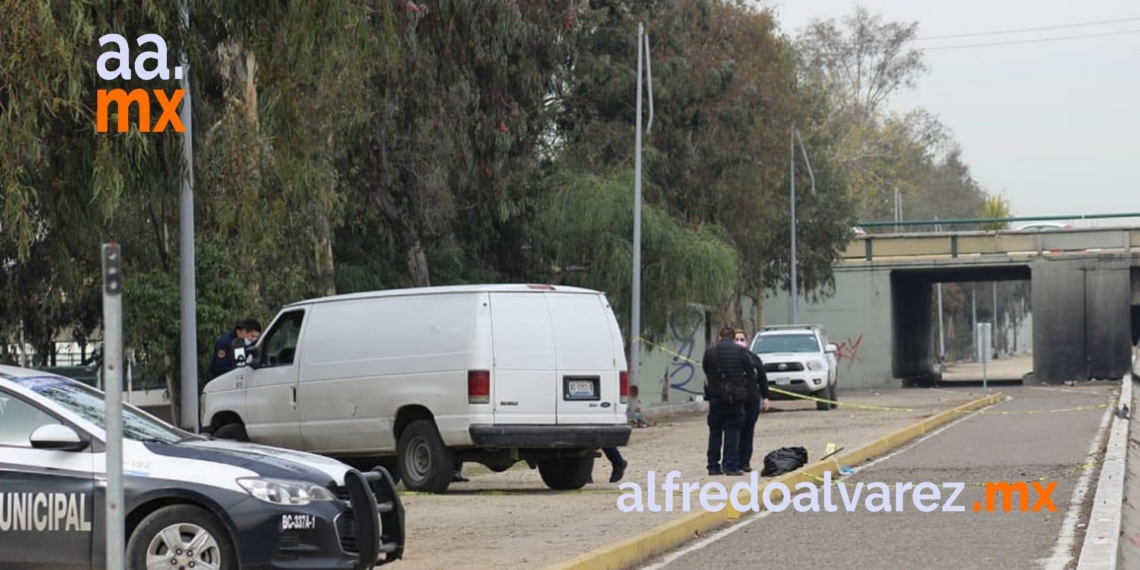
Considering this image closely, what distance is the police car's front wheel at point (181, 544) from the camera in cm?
1003

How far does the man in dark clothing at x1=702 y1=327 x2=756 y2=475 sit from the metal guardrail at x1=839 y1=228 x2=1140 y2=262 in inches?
1690

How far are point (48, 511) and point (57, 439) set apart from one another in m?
0.45

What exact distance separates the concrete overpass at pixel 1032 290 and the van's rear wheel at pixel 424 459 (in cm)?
4453

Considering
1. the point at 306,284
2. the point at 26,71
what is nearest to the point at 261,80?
the point at 26,71

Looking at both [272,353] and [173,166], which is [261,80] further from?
[272,353]

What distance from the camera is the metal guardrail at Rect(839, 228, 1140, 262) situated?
60.9m

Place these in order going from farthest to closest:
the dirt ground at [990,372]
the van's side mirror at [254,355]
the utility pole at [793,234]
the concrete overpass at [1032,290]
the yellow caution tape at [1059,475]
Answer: the dirt ground at [990,372] → the concrete overpass at [1032,290] → the utility pole at [793,234] → the van's side mirror at [254,355] → the yellow caution tape at [1059,475]

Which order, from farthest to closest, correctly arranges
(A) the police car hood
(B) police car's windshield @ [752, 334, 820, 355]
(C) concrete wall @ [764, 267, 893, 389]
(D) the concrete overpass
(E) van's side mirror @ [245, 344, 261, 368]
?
1. (C) concrete wall @ [764, 267, 893, 389]
2. (D) the concrete overpass
3. (B) police car's windshield @ [752, 334, 820, 355]
4. (E) van's side mirror @ [245, 344, 261, 368]
5. (A) the police car hood

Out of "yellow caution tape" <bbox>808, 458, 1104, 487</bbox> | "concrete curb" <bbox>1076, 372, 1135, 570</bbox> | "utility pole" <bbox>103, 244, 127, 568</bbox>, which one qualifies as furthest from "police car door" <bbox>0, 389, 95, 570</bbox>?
"yellow caution tape" <bbox>808, 458, 1104, 487</bbox>

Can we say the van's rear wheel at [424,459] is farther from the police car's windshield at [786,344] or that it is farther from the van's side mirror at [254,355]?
the police car's windshield at [786,344]

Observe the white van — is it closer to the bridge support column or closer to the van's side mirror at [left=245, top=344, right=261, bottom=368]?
the van's side mirror at [left=245, top=344, right=261, bottom=368]

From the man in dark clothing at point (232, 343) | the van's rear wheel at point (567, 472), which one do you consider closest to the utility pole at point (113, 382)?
the van's rear wheel at point (567, 472)

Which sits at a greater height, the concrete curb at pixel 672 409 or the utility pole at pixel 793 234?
the utility pole at pixel 793 234

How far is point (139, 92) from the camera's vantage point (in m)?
13.9
